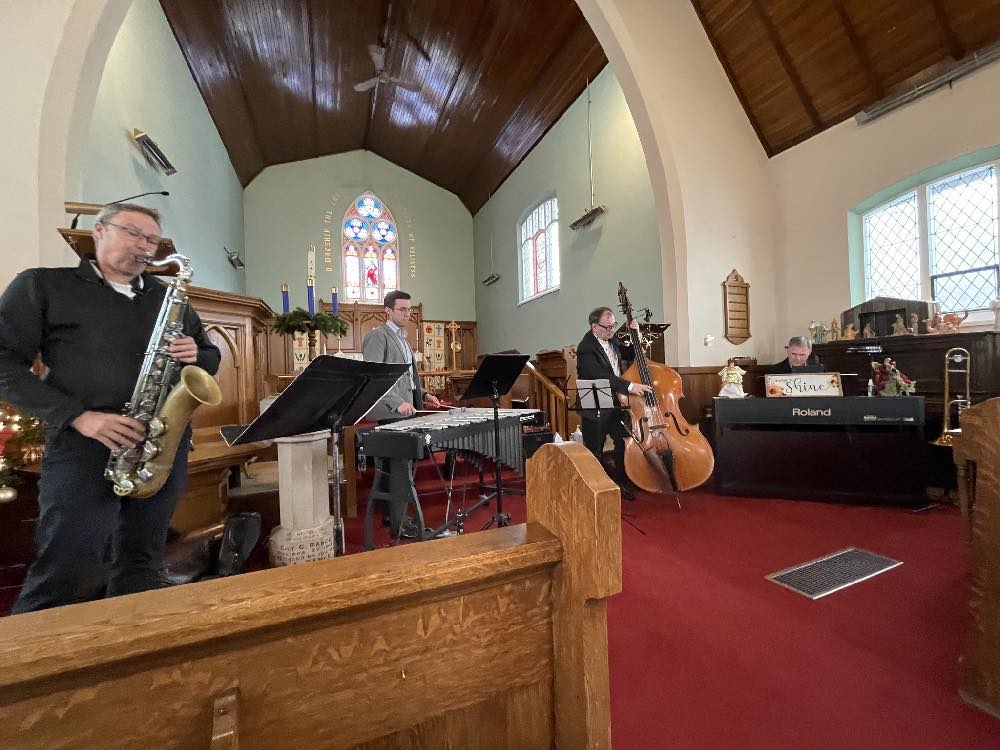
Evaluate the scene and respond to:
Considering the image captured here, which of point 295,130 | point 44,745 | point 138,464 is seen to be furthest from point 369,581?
point 295,130

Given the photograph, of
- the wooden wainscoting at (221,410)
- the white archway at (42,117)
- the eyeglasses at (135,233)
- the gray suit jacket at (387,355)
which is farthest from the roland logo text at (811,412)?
the white archway at (42,117)

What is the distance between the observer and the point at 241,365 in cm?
356

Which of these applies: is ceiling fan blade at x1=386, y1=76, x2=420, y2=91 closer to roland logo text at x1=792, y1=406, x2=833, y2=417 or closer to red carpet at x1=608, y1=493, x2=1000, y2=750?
Answer: roland logo text at x1=792, y1=406, x2=833, y2=417

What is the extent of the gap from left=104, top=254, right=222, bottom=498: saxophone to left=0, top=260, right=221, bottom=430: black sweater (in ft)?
0.13

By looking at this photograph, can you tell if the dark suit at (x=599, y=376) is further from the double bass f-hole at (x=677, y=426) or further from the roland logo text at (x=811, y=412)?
the roland logo text at (x=811, y=412)

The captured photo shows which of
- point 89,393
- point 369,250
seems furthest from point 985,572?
point 369,250

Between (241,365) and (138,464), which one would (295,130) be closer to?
(241,365)

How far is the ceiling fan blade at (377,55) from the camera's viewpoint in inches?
274

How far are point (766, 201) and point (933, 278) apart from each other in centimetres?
197

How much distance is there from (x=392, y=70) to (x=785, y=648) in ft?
29.6

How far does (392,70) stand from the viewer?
7.77m

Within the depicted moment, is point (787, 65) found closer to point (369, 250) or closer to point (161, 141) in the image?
point (161, 141)

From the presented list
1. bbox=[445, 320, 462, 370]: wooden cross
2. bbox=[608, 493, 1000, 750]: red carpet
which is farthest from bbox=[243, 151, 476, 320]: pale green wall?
bbox=[608, 493, 1000, 750]: red carpet

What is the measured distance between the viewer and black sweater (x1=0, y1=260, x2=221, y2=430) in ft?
4.98
